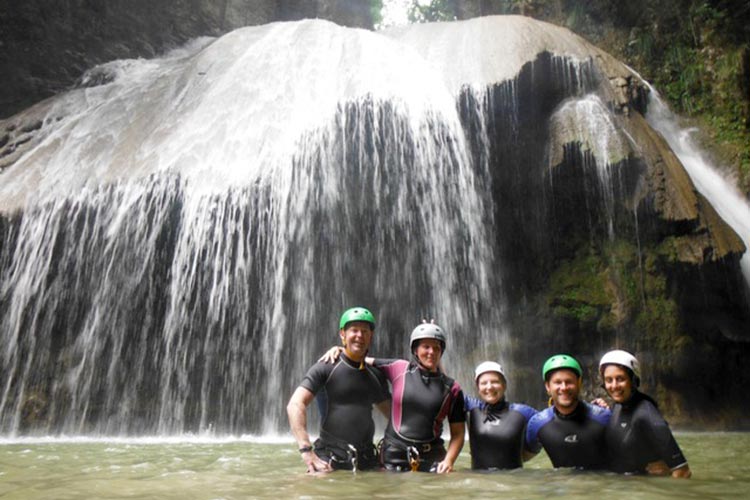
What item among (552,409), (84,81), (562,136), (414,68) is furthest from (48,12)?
(552,409)

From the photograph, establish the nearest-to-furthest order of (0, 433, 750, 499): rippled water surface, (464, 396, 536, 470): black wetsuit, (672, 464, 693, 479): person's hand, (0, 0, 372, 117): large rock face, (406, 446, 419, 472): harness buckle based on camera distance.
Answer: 1. (0, 433, 750, 499): rippled water surface
2. (672, 464, 693, 479): person's hand
3. (406, 446, 419, 472): harness buckle
4. (464, 396, 536, 470): black wetsuit
5. (0, 0, 372, 117): large rock face

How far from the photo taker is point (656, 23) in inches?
595

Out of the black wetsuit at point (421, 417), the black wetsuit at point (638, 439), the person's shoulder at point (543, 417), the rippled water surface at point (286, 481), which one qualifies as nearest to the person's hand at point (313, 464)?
the rippled water surface at point (286, 481)

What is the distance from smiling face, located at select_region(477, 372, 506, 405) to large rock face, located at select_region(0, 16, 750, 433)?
508 cm

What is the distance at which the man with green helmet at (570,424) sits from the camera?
4637 millimetres

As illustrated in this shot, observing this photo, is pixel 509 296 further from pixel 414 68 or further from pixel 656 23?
pixel 656 23

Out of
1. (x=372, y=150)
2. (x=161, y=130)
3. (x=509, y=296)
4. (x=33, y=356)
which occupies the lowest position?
(x=33, y=356)

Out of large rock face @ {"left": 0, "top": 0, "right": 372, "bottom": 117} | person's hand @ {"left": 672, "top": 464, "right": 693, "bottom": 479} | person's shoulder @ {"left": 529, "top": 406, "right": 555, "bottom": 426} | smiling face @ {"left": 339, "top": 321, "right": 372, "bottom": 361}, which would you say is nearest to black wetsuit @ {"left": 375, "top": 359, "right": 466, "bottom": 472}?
smiling face @ {"left": 339, "top": 321, "right": 372, "bottom": 361}

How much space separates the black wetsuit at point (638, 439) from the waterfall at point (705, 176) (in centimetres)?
709

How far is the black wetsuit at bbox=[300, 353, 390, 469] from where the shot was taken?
16.1 ft

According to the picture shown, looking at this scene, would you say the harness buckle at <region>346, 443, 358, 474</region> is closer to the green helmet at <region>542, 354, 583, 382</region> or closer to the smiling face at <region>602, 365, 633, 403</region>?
the green helmet at <region>542, 354, 583, 382</region>

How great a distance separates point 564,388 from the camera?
465 cm

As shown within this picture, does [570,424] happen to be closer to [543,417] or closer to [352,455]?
[543,417]

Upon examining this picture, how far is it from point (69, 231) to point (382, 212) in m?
4.91
